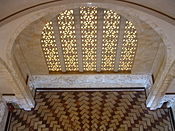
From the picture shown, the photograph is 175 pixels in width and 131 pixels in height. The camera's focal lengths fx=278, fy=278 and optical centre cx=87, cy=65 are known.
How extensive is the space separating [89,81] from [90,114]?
509mm

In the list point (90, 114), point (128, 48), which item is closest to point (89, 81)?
point (90, 114)

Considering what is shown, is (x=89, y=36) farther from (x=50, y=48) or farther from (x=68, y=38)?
(x=50, y=48)

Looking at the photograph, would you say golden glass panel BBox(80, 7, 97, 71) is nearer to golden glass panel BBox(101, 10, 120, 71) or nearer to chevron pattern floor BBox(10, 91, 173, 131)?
golden glass panel BBox(101, 10, 120, 71)

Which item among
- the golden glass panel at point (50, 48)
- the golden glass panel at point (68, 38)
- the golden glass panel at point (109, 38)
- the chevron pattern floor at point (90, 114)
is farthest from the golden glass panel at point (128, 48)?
the golden glass panel at point (50, 48)

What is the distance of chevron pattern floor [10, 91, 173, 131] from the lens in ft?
12.8

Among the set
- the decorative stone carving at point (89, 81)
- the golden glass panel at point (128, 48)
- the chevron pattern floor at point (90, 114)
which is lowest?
the chevron pattern floor at point (90, 114)

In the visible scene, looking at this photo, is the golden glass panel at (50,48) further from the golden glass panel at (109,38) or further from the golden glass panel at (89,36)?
the golden glass panel at (109,38)

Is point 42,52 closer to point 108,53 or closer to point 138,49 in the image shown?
point 108,53

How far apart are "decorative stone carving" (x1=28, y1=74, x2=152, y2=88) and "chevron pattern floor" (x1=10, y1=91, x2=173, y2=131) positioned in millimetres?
125

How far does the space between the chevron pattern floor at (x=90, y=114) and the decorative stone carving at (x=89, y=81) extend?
125 mm

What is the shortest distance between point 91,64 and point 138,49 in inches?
28.5

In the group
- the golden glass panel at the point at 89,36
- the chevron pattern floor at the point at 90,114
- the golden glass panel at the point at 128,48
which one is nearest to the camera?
the golden glass panel at the point at 89,36

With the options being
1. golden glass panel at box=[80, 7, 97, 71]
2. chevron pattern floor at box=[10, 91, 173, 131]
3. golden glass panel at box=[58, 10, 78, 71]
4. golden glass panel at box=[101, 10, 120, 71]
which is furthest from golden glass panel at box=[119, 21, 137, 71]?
golden glass panel at box=[58, 10, 78, 71]

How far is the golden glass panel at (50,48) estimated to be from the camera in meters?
3.36
